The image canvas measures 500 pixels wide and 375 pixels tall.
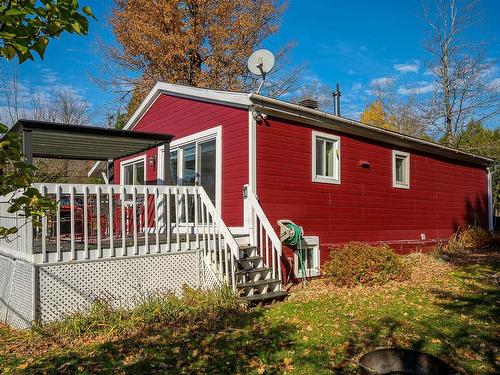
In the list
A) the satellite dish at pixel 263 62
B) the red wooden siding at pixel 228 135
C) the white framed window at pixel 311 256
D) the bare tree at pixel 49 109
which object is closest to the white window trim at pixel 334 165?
the white framed window at pixel 311 256

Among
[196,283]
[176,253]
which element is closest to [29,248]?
[176,253]

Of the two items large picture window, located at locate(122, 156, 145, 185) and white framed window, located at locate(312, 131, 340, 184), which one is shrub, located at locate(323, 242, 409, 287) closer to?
white framed window, located at locate(312, 131, 340, 184)

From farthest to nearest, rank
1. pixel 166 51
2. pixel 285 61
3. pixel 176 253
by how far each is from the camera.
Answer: pixel 285 61
pixel 166 51
pixel 176 253

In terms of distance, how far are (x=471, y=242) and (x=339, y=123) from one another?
6855 millimetres

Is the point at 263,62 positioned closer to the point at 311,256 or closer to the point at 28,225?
the point at 311,256

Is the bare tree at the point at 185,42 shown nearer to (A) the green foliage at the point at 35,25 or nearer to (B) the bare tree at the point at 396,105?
(B) the bare tree at the point at 396,105

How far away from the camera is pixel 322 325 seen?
17.8 feet

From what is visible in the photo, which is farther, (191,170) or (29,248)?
(191,170)

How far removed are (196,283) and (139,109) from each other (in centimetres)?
681

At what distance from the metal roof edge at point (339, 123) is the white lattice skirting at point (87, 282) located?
3.06 meters

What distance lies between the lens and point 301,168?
878cm

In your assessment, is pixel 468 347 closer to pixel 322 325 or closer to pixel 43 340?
pixel 322 325

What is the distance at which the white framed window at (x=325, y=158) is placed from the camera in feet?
29.9

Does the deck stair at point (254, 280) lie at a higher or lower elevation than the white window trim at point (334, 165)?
lower
